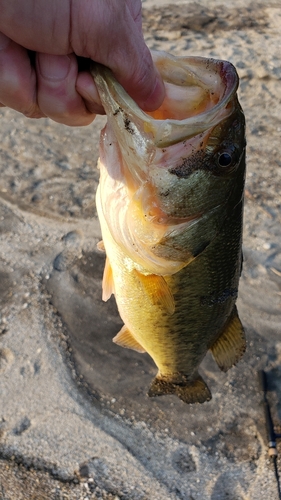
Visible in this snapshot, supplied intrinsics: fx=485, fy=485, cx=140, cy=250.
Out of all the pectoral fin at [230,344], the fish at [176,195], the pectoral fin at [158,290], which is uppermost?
the fish at [176,195]

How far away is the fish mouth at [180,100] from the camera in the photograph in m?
1.63

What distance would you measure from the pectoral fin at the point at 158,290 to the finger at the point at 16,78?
85cm

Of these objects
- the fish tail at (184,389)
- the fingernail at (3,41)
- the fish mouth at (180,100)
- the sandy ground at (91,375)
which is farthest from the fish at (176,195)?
the sandy ground at (91,375)

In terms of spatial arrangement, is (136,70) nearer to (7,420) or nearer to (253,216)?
(7,420)

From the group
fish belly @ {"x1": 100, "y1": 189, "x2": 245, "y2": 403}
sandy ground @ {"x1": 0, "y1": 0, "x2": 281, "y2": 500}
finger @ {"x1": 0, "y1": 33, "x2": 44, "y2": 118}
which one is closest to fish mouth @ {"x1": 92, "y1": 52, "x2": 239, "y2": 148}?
finger @ {"x1": 0, "y1": 33, "x2": 44, "y2": 118}

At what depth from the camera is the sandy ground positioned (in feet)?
9.86

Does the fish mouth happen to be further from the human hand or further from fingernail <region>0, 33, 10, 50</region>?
fingernail <region>0, 33, 10, 50</region>

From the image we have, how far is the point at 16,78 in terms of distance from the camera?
5.22 feet

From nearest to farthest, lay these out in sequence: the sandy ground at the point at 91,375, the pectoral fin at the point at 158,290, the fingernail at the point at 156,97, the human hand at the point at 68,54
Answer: the human hand at the point at 68,54, the fingernail at the point at 156,97, the pectoral fin at the point at 158,290, the sandy ground at the point at 91,375

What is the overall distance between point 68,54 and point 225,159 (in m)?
0.68

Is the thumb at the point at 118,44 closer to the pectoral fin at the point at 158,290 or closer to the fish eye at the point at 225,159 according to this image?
the fish eye at the point at 225,159

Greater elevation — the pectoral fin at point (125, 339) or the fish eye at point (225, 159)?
the fish eye at point (225, 159)

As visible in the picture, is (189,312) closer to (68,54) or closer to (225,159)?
(225,159)

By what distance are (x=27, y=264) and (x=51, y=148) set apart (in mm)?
1780
